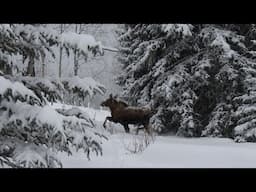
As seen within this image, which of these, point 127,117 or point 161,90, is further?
point 161,90

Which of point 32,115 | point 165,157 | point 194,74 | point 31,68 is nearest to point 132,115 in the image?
point 194,74

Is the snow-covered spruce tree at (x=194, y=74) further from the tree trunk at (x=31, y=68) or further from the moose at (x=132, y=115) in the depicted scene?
the tree trunk at (x=31, y=68)

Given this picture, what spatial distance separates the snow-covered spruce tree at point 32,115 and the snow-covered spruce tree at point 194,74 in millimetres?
8269

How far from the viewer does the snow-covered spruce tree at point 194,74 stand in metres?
12.6

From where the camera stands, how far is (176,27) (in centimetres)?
1174

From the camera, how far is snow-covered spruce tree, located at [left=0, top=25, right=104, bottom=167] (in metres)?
3.41

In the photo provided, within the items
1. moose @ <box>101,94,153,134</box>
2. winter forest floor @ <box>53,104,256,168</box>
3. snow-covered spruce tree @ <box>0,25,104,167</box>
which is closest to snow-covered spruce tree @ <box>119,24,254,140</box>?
moose @ <box>101,94,153,134</box>

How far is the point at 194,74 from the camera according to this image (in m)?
12.8

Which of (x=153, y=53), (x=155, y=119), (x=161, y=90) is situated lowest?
(x=155, y=119)

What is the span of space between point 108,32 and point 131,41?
1408 cm

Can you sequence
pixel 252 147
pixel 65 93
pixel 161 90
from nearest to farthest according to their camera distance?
pixel 65 93 < pixel 252 147 < pixel 161 90

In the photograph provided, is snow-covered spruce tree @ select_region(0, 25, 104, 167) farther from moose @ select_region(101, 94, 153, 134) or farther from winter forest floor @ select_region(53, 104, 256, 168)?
moose @ select_region(101, 94, 153, 134)
